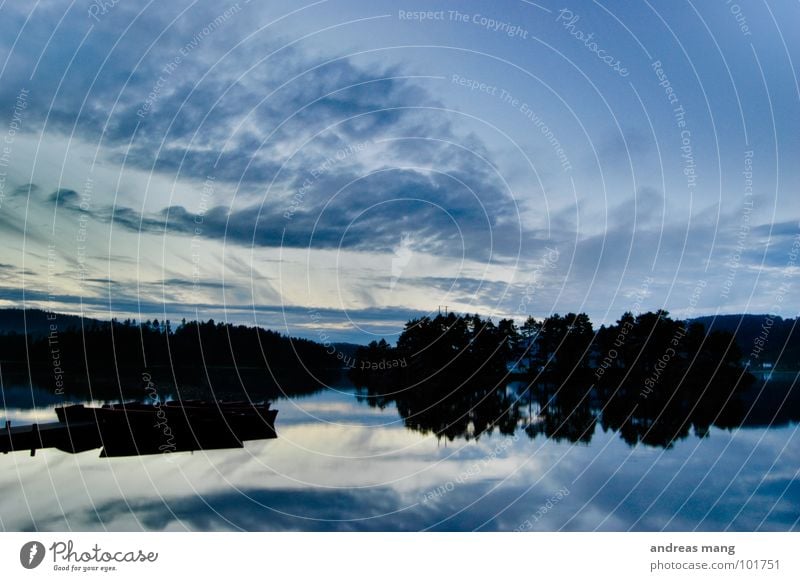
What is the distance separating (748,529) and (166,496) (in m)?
12.8

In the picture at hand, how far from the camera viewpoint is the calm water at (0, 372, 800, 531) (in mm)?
13750

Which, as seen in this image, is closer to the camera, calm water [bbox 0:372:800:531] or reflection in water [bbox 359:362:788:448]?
calm water [bbox 0:372:800:531]

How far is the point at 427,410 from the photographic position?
87.4ft

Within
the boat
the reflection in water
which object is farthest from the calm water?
the reflection in water

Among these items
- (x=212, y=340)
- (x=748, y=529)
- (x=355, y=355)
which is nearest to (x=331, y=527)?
(x=748, y=529)
